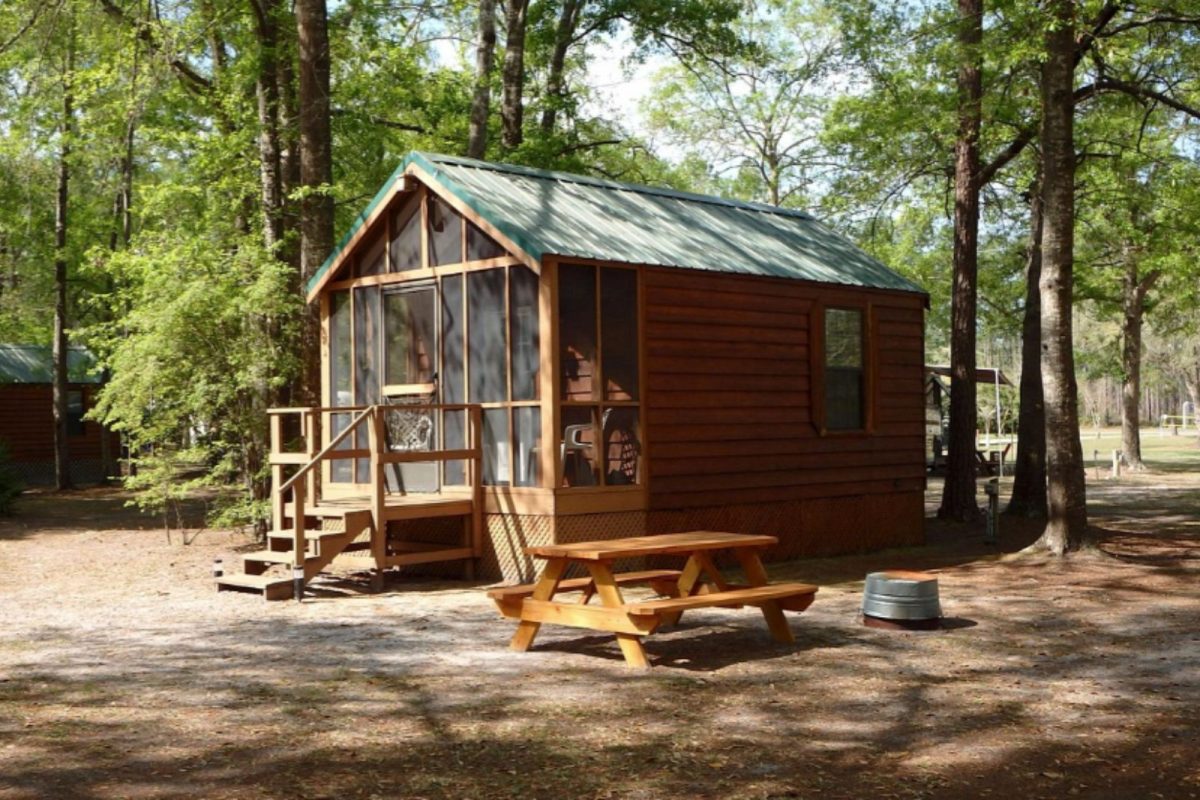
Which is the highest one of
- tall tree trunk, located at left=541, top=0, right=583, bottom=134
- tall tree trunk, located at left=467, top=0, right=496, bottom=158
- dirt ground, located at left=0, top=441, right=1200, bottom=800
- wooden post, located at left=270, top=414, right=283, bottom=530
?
tall tree trunk, located at left=541, top=0, right=583, bottom=134

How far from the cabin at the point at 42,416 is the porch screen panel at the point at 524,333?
21.8m

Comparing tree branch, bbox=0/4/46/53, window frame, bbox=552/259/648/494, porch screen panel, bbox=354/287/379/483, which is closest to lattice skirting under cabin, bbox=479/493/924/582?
window frame, bbox=552/259/648/494

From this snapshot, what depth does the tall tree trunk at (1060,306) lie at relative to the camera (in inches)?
529

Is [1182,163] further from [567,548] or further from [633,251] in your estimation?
[567,548]

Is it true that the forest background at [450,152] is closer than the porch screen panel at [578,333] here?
No

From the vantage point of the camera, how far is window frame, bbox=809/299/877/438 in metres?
14.5

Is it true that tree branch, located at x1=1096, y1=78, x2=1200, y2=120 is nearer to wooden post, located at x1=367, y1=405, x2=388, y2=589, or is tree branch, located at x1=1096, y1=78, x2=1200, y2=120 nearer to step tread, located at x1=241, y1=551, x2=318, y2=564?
wooden post, located at x1=367, y1=405, x2=388, y2=589

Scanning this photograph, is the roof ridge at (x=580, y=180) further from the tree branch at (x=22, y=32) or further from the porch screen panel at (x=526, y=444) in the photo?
the tree branch at (x=22, y=32)

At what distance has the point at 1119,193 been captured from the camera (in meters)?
21.9

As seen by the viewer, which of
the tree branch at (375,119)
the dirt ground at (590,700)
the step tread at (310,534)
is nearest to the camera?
the dirt ground at (590,700)

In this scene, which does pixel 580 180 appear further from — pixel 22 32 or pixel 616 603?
pixel 616 603

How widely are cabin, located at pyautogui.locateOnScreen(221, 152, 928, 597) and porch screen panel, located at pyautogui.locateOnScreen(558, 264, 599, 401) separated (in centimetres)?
2

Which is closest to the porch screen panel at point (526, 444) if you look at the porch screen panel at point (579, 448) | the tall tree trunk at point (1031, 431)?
the porch screen panel at point (579, 448)

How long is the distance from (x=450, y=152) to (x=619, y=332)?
11318 mm
